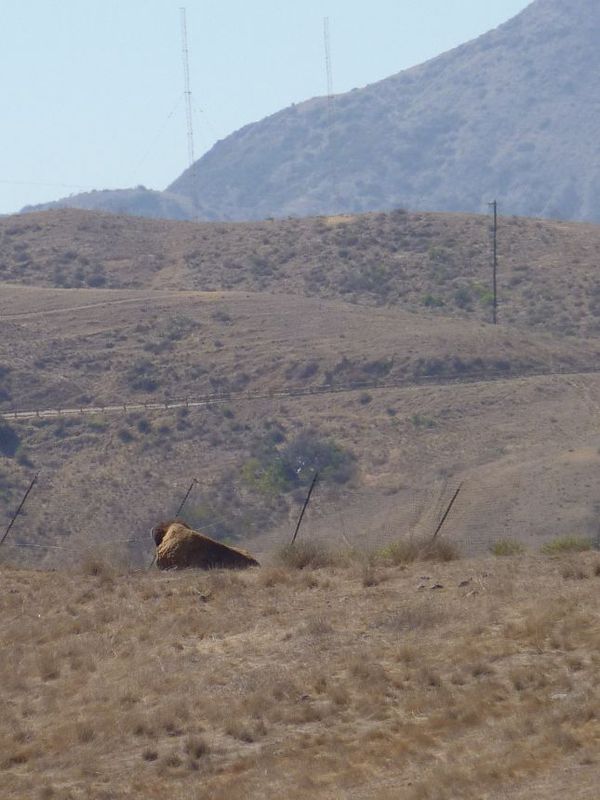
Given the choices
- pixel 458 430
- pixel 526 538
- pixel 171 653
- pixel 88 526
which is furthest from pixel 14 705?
pixel 458 430

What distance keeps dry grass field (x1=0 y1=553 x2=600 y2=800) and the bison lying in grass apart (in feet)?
9.28

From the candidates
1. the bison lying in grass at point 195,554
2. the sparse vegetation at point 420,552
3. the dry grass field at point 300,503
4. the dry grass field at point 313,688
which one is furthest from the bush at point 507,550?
the bison lying in grass at point 195,554

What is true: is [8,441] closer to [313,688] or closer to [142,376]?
[142,376]

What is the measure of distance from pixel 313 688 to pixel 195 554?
29.6 feet

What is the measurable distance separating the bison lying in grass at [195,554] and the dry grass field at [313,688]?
283 cm

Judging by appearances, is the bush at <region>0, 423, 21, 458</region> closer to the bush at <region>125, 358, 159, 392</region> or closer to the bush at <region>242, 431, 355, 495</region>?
the bush at <region>125, 358, 159, 392</region>

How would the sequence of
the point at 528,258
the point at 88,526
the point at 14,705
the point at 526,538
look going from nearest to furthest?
the point at 14,705 → the point at 526,538 → the point at 88,526 → the point at 528,258

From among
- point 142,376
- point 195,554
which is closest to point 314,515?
point 142,376

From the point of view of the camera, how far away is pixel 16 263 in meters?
104

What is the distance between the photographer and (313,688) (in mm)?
14477

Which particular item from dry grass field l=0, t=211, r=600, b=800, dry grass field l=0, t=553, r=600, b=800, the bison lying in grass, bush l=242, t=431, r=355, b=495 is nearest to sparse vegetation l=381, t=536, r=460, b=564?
dry grass field l=0, t=211, r=600, b=800

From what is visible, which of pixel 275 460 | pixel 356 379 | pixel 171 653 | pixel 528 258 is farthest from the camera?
pixel 528 258

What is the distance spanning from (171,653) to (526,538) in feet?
72.6

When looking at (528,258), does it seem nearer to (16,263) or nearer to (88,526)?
(16,263)
